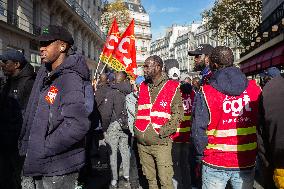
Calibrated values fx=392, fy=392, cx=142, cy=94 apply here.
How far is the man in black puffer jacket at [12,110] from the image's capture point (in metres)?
4.00

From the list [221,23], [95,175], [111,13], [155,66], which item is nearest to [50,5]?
[221,23]

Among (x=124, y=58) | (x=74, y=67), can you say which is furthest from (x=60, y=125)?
(x=124, y=58)

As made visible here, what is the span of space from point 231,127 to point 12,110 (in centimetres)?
219

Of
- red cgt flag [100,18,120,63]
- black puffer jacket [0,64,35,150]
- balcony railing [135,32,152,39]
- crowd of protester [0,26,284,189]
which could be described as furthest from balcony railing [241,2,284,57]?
balcony railing [135,32,152,39]

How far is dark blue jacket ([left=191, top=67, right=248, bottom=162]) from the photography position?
341 centimetres

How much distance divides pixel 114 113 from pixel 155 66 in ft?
6.45

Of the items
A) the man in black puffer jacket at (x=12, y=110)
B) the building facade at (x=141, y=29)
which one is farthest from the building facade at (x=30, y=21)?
the building facade at (x=141, y=29)

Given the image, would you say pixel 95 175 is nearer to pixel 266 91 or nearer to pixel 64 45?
pixel 64 45

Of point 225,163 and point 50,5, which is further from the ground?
point 50,5

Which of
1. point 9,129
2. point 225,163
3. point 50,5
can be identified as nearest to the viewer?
point 225,163

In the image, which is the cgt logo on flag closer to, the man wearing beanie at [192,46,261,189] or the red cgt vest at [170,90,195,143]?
the man wearing beanie at [192,46,261,189]

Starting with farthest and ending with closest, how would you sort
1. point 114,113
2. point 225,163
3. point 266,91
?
point 114,113 → point 225,163 → point 266,91

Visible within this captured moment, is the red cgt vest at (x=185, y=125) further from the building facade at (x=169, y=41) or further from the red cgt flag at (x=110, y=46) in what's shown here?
the building facade at (x=169, y=41)

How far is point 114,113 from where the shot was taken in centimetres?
670
